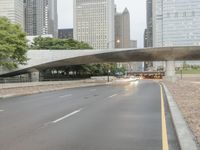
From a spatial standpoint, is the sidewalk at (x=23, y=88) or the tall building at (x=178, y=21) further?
the tall building at (x=178, y=21)

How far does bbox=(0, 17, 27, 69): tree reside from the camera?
160 feet

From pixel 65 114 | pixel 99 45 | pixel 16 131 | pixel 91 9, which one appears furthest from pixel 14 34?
pixel 99 45

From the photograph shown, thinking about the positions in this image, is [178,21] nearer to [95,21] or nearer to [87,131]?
[95,21]

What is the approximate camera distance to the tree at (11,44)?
160ft

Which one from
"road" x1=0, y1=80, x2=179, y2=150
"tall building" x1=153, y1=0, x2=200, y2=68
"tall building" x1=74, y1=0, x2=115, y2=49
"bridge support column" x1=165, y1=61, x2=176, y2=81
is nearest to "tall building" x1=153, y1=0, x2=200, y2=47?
"tall building" x1=153, y1=0, x2=200, y2=68

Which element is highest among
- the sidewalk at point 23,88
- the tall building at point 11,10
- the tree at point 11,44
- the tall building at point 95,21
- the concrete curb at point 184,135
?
the tall building at point 11,10

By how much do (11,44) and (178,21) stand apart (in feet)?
292

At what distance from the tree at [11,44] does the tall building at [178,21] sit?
78.4 meters

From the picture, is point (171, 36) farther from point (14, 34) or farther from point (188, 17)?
point (14, 34)

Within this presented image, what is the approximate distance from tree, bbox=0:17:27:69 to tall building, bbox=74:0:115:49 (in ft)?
173

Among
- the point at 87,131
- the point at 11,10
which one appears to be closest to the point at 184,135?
the point at 87,131

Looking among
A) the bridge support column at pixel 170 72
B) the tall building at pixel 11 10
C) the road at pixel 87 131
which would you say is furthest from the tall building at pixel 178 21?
the road at pixel 87 131

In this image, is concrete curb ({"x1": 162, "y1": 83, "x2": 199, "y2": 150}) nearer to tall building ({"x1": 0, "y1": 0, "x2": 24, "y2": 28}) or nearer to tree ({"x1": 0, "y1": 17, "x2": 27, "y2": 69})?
tree ({"x1": 0, "y1": 17, "x2": 27, "y2": 69})

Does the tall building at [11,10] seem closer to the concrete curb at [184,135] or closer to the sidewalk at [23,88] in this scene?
the sidewalk at [23,88]
